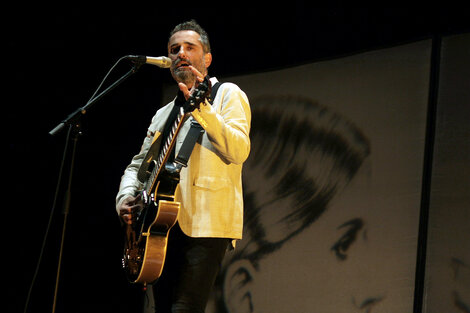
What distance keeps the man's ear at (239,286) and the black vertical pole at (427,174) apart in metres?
1.15

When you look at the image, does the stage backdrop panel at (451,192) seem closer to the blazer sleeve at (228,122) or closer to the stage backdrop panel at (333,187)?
the stage backdrop panel at (333,187)

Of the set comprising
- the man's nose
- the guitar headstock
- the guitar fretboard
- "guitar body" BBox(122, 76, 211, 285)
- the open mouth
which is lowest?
"guitar body" BBox(122, 76, 211, 285)

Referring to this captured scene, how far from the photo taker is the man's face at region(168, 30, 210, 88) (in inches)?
86.1

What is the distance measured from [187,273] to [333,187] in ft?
5.18

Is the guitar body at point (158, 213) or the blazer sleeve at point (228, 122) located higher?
the blazer sleeve at point (228, 122)

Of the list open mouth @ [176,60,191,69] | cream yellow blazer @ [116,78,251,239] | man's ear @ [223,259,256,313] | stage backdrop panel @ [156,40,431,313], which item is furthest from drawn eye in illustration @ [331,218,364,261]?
open mouth @ [176,60,191,69]

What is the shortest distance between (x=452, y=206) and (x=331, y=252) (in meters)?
0.76

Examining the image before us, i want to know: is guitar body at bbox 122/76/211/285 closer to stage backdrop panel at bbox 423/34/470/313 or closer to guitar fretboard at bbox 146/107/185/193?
guitar fretboard at bbox 146/107/185/193

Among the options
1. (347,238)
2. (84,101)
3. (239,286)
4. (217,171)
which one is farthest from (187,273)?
(84,101)

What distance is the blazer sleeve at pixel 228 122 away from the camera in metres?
1.88

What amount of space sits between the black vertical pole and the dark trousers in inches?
50.4

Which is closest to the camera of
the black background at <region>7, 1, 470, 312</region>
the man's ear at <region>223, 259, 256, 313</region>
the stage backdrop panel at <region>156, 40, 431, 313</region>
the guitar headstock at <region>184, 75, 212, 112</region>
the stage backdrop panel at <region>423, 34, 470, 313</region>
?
the guitar headstock at <region>184, 75, 212, 112</region>

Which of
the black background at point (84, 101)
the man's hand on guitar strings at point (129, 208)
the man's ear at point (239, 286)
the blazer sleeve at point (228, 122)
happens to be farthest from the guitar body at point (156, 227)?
the black background at point (84, 101)

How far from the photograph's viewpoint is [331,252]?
323cm
